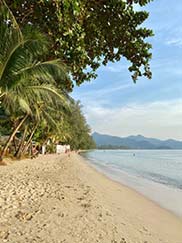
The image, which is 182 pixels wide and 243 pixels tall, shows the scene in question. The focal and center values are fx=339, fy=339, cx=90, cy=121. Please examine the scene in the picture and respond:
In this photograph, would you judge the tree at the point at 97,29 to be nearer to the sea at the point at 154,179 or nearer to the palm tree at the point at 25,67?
the palm tree at the point at 25,67

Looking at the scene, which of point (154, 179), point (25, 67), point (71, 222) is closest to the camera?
point (71, 222)

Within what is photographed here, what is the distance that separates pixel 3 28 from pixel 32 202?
4.02 metres

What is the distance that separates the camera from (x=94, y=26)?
516cm

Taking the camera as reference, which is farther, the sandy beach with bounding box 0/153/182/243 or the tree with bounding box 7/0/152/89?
the sandy beach with bounding box 0/153/182/243

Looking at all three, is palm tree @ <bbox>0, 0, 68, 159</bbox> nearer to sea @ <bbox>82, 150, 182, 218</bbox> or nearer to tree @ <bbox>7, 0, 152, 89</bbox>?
tree @ <bbox>7, 0, 152, 89</bbox>

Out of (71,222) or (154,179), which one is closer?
(71,222)

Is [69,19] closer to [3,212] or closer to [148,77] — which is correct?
[148,77]

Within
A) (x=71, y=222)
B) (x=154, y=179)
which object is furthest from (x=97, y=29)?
(x=154, y=179)

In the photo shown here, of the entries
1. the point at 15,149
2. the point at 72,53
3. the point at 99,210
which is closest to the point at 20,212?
the point at 99,210

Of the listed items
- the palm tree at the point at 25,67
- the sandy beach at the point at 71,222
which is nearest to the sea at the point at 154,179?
the sandy beach at the point at 71,222

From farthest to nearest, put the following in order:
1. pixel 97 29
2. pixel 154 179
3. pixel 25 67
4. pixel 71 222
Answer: pixel 154 179
pixel 25 67
pixel 71 222
pixel 97 29

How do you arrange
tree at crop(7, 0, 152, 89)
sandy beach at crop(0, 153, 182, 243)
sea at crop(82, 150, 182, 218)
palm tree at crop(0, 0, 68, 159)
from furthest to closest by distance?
sea at crop(82, 150, 182, 218) → palm tree at crop(0, 0, 68, 159) → sandy beach at crop(0, 153, 182, 243) → tree at crop(7, 0, 152, 89)

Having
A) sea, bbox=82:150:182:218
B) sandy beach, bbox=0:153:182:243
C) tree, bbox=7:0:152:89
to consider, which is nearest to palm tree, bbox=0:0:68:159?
tree, bbox=7:0:152:89

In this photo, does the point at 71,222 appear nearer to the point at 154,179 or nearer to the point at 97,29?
the point at 97,29
